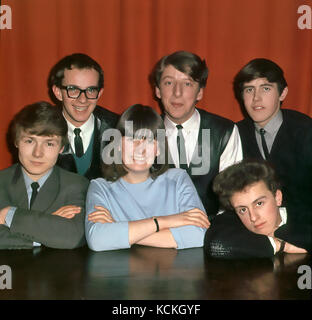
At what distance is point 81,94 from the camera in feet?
6.24

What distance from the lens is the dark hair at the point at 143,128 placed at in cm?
156

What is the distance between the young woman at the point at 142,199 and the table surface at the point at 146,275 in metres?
0.05

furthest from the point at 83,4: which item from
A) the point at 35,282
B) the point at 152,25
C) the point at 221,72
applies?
the point at 35,282

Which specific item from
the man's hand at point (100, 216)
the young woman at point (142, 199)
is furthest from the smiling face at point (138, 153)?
the man's hand at point (100, 216)

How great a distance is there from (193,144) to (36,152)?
0.73m

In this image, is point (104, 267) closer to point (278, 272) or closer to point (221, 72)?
point (278, 272)

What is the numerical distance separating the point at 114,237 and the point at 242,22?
150 centimetres

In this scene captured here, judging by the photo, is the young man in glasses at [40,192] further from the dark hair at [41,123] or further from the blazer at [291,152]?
the blazer at [291,152]

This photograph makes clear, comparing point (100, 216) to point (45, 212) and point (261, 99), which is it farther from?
point (261, 99)

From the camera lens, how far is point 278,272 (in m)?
1.25

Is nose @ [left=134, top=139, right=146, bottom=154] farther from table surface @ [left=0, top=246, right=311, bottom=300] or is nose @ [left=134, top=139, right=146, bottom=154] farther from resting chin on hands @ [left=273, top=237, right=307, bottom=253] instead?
resting chin on hands @ [left=273, top=237, right=307, bottom=253]

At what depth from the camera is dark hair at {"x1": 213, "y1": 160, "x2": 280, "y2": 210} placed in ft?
4.78

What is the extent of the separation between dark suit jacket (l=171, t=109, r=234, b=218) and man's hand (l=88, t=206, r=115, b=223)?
1.86 feet

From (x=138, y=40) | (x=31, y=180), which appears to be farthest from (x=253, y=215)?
(x=138, y=40)
